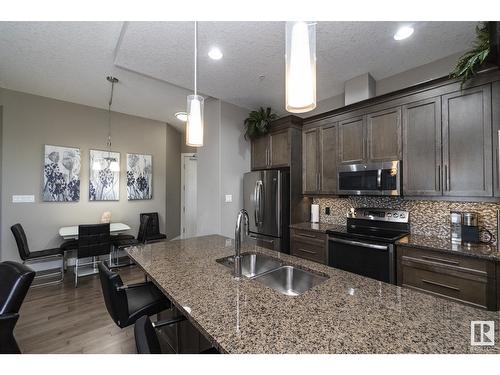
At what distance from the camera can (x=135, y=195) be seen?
450 cm

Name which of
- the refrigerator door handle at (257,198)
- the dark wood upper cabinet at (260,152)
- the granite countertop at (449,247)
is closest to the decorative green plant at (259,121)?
the dark wood upper cabinet at (260,152)

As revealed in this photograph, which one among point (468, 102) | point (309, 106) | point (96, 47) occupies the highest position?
point (96, 47)

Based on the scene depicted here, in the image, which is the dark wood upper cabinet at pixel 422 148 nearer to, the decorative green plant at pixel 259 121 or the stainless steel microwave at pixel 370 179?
the stainless steel microwave at pixel 370 179

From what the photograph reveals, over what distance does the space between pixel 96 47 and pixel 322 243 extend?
3.37m

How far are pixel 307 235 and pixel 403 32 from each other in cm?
229

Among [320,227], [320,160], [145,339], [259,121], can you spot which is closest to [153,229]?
[259,121]

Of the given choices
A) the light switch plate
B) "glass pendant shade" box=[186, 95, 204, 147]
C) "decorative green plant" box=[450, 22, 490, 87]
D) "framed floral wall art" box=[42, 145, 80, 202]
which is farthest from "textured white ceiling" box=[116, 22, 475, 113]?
the light switch plate

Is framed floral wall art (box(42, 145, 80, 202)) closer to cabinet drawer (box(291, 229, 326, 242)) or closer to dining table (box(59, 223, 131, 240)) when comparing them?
dining table (box(59, 223, 131, 240))

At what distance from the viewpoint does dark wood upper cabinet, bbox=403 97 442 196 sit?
82.0 inches

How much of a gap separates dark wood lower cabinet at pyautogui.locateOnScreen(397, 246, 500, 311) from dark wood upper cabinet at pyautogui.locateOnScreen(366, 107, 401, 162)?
102cm

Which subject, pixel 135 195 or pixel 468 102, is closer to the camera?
pixel 468 102

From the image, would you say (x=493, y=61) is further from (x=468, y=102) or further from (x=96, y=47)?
(x=96, y=47)

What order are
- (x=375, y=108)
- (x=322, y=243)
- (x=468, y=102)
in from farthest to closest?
(x=322, y=243) → (x=375, y=108) → (x=468, y=102)
